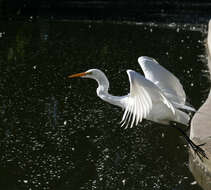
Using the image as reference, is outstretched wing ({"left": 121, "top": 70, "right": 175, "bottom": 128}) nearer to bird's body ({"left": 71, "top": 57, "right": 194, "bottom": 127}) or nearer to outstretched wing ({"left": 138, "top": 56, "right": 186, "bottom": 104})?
bird's body ({"left": 71, "top": 57, "right": 194, "bottom": 127})

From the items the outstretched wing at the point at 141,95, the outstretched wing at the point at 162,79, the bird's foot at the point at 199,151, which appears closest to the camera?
the outstretched wing at the point at 141,95

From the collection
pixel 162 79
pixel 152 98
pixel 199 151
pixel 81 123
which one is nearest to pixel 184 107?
pixel 152 98

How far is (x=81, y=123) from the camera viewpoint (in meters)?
6.57

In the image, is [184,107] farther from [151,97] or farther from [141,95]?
[141,95]

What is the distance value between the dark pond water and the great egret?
1.26 ft

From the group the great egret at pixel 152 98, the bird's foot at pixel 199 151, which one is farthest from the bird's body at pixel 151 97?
the bird's foot at pixel 199 151

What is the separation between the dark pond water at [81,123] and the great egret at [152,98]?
39 centimetres

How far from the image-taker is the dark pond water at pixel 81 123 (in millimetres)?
5129

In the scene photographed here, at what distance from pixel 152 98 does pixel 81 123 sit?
1574 millimetres

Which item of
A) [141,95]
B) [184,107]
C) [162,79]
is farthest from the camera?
[162,79]

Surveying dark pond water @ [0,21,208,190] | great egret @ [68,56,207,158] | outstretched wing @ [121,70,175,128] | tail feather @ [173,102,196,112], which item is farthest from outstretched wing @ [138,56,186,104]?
outstretched wing @ [121,70,175,128]

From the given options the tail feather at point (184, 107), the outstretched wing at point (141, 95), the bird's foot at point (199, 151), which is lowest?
the bird's foot at point (199, 151)

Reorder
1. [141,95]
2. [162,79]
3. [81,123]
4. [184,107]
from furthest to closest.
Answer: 1. [81,123]
2. [162,79]
3. [184,107]
4. [141,95]

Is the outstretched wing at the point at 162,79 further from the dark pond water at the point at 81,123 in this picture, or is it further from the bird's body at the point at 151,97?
the dark pond water at the point at 81,123
